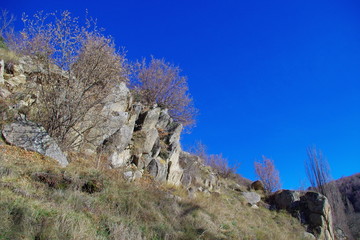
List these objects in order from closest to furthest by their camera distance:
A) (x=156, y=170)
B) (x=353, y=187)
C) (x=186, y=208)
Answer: (x=186, y=208) → (x=156, y=170) → (x=353, y=187)

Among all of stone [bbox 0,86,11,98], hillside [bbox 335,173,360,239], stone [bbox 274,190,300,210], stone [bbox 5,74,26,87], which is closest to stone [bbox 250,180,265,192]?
stone [bbox 274,190,300,210]

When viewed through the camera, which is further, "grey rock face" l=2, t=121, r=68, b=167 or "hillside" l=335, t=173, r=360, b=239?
"hillside" l=335, t=173, r=360, b=239

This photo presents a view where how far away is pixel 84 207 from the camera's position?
5.21 m

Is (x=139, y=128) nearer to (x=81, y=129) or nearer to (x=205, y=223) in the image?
(x=81, y=129)

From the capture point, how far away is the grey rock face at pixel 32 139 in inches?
266

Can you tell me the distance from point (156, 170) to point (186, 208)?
2.78 m

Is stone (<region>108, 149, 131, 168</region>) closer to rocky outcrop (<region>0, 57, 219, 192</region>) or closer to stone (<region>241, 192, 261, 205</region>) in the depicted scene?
rocky outcrop (<region>0, 57, 219, 192</region>)

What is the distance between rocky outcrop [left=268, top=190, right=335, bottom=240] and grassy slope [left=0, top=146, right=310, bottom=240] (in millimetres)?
8934

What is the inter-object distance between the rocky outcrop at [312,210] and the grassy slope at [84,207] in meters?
8.93

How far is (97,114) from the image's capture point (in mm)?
8883

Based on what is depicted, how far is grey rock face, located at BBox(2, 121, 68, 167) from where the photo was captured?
6.76 m

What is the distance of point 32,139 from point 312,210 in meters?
16.4

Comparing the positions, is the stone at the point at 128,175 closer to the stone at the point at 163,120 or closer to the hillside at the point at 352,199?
the stone at the point at 163,120

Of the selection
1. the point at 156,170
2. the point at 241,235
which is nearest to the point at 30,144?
the point at 156,170
